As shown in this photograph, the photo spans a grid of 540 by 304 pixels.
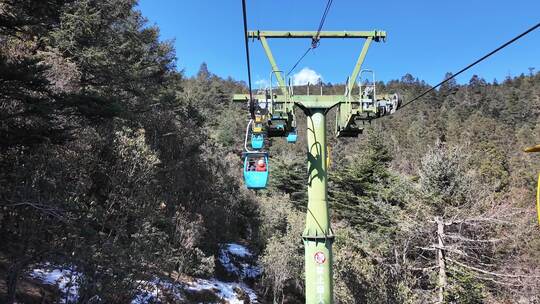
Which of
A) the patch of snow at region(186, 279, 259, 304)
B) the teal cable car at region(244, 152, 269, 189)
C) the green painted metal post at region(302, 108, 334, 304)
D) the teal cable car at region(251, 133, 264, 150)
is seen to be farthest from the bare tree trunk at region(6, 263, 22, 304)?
the patch of snow at region(186, 279, 259, 304)

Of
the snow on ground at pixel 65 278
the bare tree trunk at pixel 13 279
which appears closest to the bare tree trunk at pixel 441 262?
the snow on ground at pixel 65 278

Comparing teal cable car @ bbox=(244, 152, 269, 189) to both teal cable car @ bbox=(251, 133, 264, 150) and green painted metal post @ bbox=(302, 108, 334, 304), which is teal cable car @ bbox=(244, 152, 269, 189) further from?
green painted metal post @ bbox=(302, 108, 334, 304)

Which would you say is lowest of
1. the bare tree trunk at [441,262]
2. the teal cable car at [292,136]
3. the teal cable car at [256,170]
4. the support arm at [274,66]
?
the bare tree trunk at [441,262]

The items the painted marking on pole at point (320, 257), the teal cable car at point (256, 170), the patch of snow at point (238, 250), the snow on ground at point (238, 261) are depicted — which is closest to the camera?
the teal cable car at point (256, 170)

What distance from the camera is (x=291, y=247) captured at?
25.5 meters

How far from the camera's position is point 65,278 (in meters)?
14.0

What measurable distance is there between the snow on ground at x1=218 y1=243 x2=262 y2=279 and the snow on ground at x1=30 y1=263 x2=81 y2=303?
46.5 ft

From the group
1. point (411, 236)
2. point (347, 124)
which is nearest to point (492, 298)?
point (411, 236)

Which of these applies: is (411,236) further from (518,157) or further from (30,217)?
(518,157)

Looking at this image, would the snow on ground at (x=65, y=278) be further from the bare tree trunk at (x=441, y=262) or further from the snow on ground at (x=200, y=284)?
the bare tree trunk at (x=441, y=262)

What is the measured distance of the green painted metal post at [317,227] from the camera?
A: 34.4ft

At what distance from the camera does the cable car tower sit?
1061 cm

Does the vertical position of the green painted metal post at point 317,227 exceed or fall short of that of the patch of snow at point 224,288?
it exceeds it

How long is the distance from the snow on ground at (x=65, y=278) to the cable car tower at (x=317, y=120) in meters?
6.30
